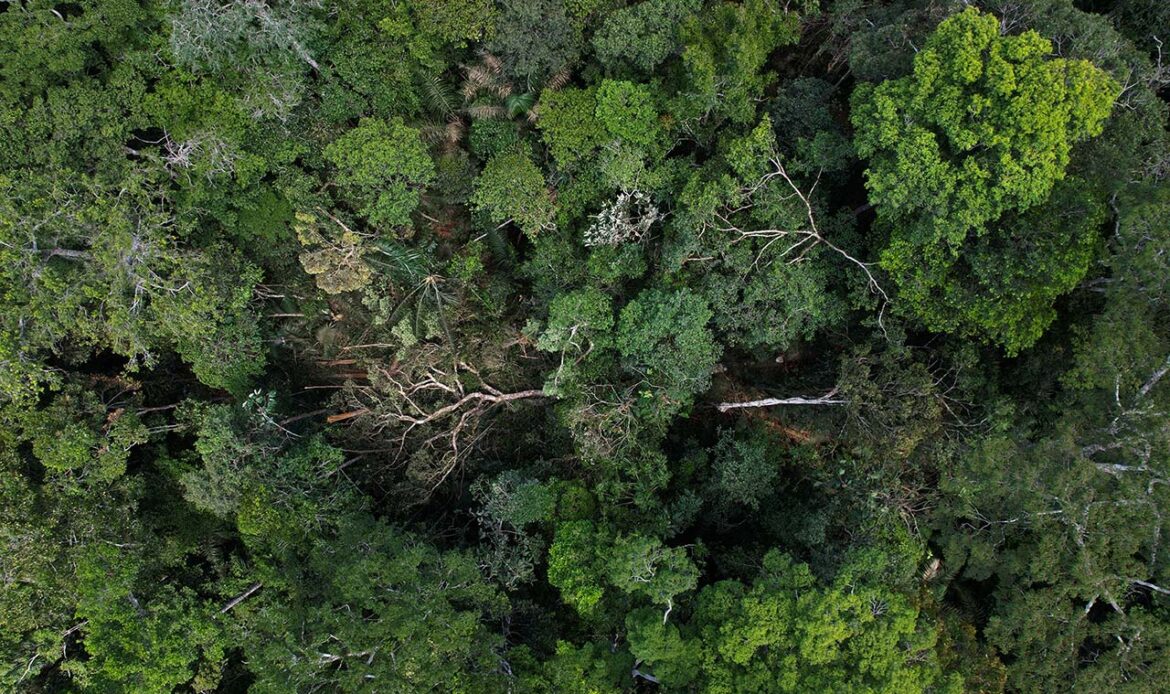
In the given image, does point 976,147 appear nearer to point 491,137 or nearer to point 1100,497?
point 1100,497

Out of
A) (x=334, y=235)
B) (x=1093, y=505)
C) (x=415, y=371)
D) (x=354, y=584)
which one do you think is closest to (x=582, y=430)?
(x=415, y=371)

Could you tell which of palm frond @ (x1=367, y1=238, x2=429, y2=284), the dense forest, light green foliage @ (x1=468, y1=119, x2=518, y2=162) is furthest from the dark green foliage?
palm frond @ (x1=367, y1=238, x2=429, y2=284)

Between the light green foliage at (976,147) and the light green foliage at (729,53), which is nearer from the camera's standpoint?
the light green foliage at (976,147)

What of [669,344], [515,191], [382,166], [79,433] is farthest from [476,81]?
[79,433]

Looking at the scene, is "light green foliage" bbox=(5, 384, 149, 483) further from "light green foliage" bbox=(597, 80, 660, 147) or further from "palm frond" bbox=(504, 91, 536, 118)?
"light green foliage" bbox=(597, 80, 660, 147)

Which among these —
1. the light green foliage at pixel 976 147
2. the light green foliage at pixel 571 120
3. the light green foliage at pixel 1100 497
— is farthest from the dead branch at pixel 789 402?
the light green foliage at pixel 571 120

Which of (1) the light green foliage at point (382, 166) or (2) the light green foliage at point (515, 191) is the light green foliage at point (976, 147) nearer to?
(2) the light green foliage at point (515, 191)

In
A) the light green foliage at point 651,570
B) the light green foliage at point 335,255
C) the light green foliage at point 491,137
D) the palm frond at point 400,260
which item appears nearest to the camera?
the light green foliage at point 651,570
